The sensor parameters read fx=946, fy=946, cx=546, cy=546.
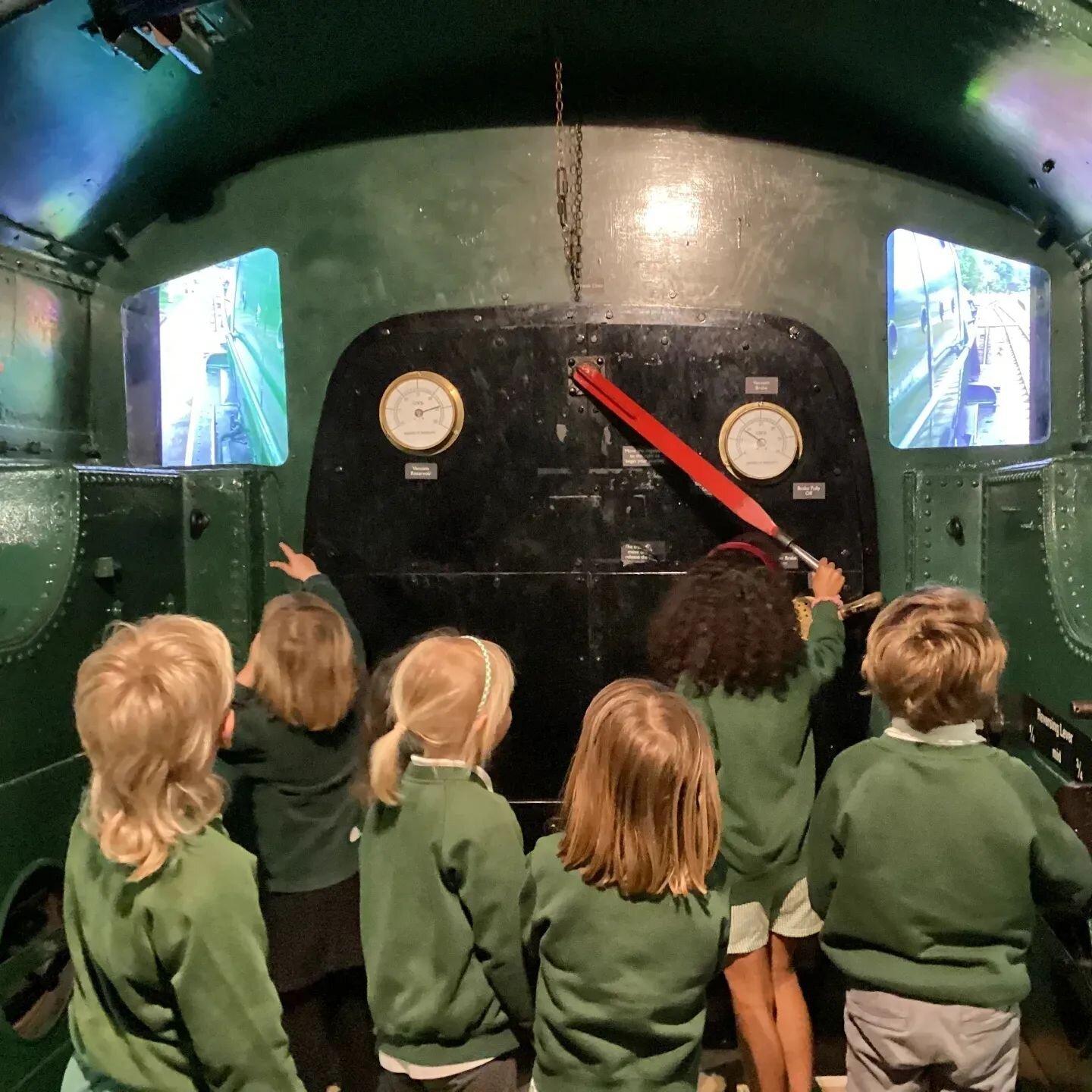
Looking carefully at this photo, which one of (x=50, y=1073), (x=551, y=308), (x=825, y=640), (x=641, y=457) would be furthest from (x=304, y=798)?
(x=551, y=308)

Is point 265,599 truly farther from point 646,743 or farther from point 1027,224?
point 1027,224

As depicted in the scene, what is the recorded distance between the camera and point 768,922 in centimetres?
226

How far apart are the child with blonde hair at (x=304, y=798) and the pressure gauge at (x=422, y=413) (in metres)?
0.92

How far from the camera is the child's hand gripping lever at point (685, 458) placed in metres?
2.98

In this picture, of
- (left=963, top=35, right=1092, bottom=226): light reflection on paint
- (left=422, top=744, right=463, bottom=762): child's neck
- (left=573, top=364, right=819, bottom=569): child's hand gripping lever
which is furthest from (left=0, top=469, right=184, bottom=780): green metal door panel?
(left=963, top=35, right=1092, bottom=226): light reflection on paint

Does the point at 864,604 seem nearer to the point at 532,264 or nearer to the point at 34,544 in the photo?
the point at 532,264

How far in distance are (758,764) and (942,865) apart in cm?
52

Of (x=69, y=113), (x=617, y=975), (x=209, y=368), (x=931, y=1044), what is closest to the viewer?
(x=617, y=975)

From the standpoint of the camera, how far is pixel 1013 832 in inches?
65.2

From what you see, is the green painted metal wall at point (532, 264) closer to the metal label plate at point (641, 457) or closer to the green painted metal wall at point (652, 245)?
the green painted metal wall at point (652, 245)

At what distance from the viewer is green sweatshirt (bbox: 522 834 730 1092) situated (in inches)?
58.4

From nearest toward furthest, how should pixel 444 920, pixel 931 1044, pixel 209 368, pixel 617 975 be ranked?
pixel 617 975 < pixel 444 920 < pixel 931 1044 < pixel 209 368

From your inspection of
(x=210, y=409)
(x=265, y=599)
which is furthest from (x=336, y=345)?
(x=265, y=599)

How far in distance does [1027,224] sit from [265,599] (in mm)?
2864
